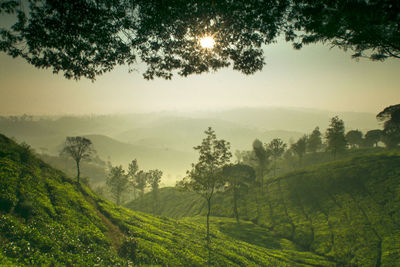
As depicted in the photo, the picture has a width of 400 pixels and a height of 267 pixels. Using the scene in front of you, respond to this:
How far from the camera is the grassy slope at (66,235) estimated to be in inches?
679

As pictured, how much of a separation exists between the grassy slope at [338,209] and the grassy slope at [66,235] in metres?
9.55

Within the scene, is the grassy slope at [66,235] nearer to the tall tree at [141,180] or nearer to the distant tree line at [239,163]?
the distant tree line at [239,163]

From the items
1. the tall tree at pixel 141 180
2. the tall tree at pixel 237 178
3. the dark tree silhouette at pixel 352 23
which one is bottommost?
the tall tree at pixel 141 180

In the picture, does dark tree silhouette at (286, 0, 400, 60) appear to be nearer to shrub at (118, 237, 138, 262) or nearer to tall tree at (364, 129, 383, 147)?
shrub at (118, 237, 138, 262)

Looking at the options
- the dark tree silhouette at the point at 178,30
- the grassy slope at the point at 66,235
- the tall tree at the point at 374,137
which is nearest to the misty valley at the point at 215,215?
the grassy slope at the point at 66,235

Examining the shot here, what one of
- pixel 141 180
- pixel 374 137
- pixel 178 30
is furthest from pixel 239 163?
pixel 374 137

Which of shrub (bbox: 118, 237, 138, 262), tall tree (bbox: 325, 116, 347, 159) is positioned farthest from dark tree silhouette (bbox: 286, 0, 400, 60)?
tall tree (bbox: 325, 116, 347, 159)

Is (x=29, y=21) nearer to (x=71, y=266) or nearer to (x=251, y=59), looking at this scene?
(x=251, y=59)

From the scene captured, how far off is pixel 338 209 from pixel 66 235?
7041 cm

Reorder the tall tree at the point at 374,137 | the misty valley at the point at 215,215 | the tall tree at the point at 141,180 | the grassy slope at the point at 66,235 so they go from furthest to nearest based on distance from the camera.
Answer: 1. the tall tree at the point at 374,137
2. the tall tree at the point at 141,180
3. the misty valley at the point at 215,215
4. the grassy slope at the point at 66,235

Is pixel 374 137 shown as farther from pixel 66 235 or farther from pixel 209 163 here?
pixel 66 235

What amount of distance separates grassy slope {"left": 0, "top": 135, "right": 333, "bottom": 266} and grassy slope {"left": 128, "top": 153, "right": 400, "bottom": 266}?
9.55 metres

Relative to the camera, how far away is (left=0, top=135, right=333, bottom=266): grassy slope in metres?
17.2

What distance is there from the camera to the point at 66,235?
2069 centimetres
